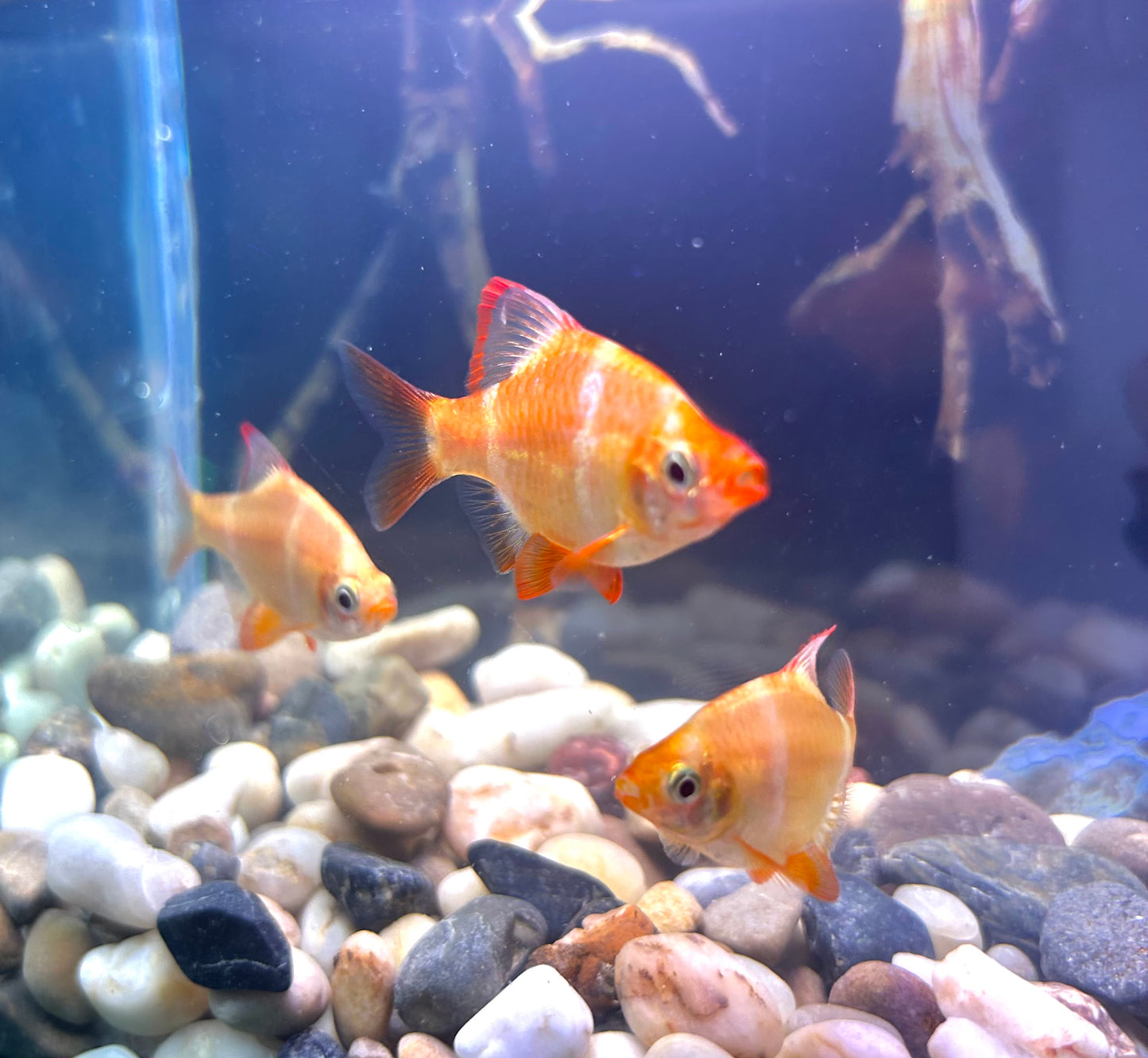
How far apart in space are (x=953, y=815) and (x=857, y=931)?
111 centimetres

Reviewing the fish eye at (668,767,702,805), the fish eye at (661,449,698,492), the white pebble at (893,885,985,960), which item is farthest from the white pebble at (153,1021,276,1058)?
the white pebble at (893,885,985,960)

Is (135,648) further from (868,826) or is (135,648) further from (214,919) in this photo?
(868,826)

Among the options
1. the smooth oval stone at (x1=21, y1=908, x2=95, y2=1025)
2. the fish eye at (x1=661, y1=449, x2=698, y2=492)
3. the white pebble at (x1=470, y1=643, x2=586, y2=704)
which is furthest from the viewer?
the white pebble at (x1=470, y1=643, x2=586, y2=704)

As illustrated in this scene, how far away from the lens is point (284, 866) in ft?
7.84

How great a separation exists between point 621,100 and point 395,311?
56.0 inches

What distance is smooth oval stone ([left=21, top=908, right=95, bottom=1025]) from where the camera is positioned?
1981 millimetres

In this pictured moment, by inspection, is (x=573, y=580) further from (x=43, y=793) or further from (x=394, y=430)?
(x=43, y=793)

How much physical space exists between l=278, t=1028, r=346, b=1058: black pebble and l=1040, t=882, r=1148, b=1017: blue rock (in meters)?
1.96

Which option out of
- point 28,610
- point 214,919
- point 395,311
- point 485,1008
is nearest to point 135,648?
point 28,610

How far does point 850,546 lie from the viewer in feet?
11.8

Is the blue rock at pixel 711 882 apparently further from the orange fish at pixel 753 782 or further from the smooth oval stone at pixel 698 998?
the orange fish at pixel 753 782

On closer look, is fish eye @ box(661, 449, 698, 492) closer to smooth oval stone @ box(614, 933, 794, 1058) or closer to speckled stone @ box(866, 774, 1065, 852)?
smooth oval stone @ box(614, 933, 794, 1058)

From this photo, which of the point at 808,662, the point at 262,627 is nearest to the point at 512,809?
the point at 262,627

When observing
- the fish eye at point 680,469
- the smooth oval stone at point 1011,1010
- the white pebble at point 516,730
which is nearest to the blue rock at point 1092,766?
the smooth oval stone at point 1011,1010
